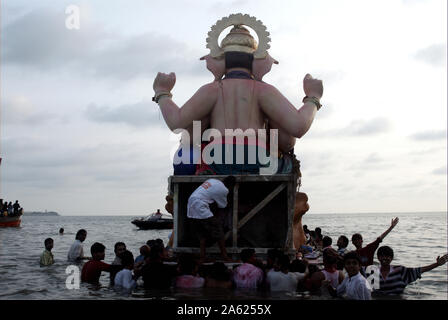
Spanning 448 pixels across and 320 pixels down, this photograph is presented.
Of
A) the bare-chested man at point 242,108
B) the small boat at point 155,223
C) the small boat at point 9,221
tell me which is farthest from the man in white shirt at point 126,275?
the small boat at point 9,221

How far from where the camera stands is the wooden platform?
750 centimetres

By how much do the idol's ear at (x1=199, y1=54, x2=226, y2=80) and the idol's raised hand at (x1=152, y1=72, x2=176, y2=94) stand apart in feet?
2.63

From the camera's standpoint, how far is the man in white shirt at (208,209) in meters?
7.11

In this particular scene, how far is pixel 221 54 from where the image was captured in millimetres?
9500

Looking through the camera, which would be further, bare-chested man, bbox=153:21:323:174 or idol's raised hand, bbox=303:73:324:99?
idol's raised hand, bbox=303:73:324:99

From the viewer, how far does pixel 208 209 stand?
23.4 ft

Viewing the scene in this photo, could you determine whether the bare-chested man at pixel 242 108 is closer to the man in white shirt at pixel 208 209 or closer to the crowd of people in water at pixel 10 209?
the man in white shirt at pixel 208 209

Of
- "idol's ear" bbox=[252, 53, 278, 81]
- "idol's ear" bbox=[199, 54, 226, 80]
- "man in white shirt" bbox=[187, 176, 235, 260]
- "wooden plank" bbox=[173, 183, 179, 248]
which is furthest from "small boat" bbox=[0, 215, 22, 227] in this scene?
"man in white shirt" bbox=[187, 176, 235, 260]

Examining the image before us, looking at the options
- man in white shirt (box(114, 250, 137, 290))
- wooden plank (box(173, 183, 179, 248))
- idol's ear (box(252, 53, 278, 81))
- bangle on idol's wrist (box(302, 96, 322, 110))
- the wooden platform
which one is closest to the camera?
man in white shirt (box(114, 250, 137, 290))

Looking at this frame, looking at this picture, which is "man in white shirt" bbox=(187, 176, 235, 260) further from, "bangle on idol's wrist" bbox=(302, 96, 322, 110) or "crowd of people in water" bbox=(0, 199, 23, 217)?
"crowd of people in water" bbox=(0, 199, 23, 217)
